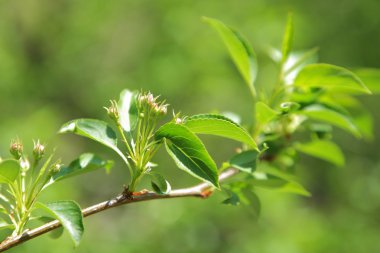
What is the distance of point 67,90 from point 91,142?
3.20 feet

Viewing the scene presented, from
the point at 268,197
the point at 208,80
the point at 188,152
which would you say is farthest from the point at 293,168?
the point at 208,80

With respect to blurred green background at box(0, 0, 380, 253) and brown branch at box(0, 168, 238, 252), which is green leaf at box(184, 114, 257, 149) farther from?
blurred green background at box(0, 0, 380, 253)

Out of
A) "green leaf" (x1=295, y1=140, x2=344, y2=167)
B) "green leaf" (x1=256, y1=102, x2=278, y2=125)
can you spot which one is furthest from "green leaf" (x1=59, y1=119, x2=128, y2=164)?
"green leaf" (x1=295, y1=140, x2=344, y2=167)

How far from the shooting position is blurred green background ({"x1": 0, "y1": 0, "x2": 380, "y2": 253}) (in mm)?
4461

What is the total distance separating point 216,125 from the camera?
3.56 ft

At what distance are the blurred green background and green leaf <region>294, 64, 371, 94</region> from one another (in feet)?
7.55

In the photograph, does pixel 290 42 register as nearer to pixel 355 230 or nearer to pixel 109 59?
pixel 355 230

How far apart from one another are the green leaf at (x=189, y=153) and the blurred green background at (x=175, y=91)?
2.83 m

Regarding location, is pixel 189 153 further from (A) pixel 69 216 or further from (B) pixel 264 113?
(B) pixel 264 113

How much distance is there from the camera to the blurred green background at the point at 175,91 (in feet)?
14.6

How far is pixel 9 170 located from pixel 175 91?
16.3 ft

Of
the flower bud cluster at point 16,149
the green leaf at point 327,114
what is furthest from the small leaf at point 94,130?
the green leaf at point 327,114

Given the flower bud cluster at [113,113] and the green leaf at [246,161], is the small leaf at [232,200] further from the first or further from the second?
the flower bud cluster at [113,113]

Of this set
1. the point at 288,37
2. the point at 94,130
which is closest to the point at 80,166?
the point at 94,130
